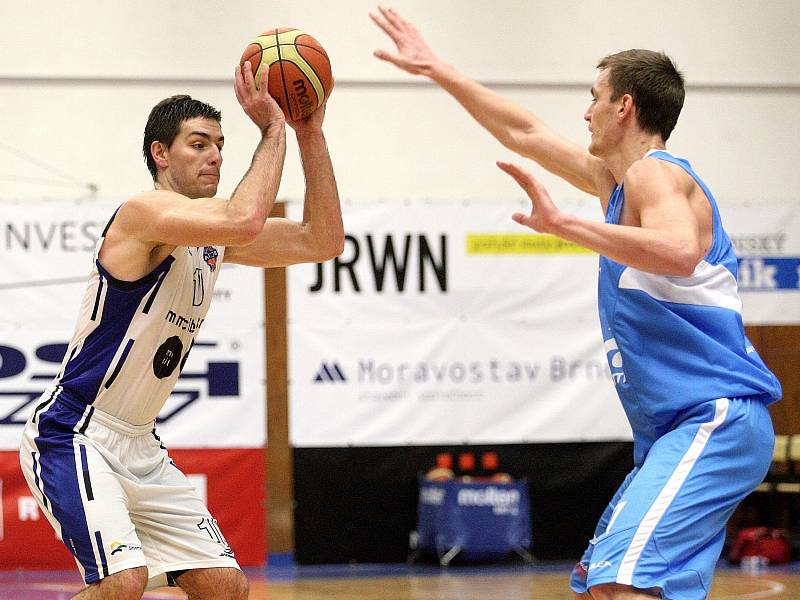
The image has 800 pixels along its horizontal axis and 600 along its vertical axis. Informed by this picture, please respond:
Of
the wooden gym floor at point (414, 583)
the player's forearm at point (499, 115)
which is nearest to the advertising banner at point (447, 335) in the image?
the wooden gym floor at point (414, 583)

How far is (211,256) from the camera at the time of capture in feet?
13.7

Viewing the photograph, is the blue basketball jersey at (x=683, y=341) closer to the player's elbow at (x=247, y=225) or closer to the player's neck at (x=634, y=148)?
the player's neck at (x=634, y=148)

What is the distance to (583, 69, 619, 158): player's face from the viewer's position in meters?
3.56

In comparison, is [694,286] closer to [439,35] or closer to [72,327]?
[72,327]

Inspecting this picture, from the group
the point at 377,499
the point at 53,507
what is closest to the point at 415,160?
the point at 377,499

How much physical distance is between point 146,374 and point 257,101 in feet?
3.40

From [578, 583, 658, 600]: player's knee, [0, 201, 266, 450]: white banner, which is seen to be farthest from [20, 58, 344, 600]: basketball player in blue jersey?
[0, 201, 266, 450]: white banner

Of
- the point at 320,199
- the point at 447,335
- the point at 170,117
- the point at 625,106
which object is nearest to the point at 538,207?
the point at 625,106

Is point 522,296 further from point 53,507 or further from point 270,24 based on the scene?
point 53,507

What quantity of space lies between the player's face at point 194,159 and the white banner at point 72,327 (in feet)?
16.5

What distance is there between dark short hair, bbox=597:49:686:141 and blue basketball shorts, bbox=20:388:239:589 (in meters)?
1.98

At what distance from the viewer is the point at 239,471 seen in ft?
30.2

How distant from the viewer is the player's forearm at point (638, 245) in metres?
3.00

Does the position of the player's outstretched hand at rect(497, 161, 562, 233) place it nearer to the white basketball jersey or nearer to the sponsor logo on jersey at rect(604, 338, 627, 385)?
the sponsor logo on jersey at rect(604, 338, 627, 385)
